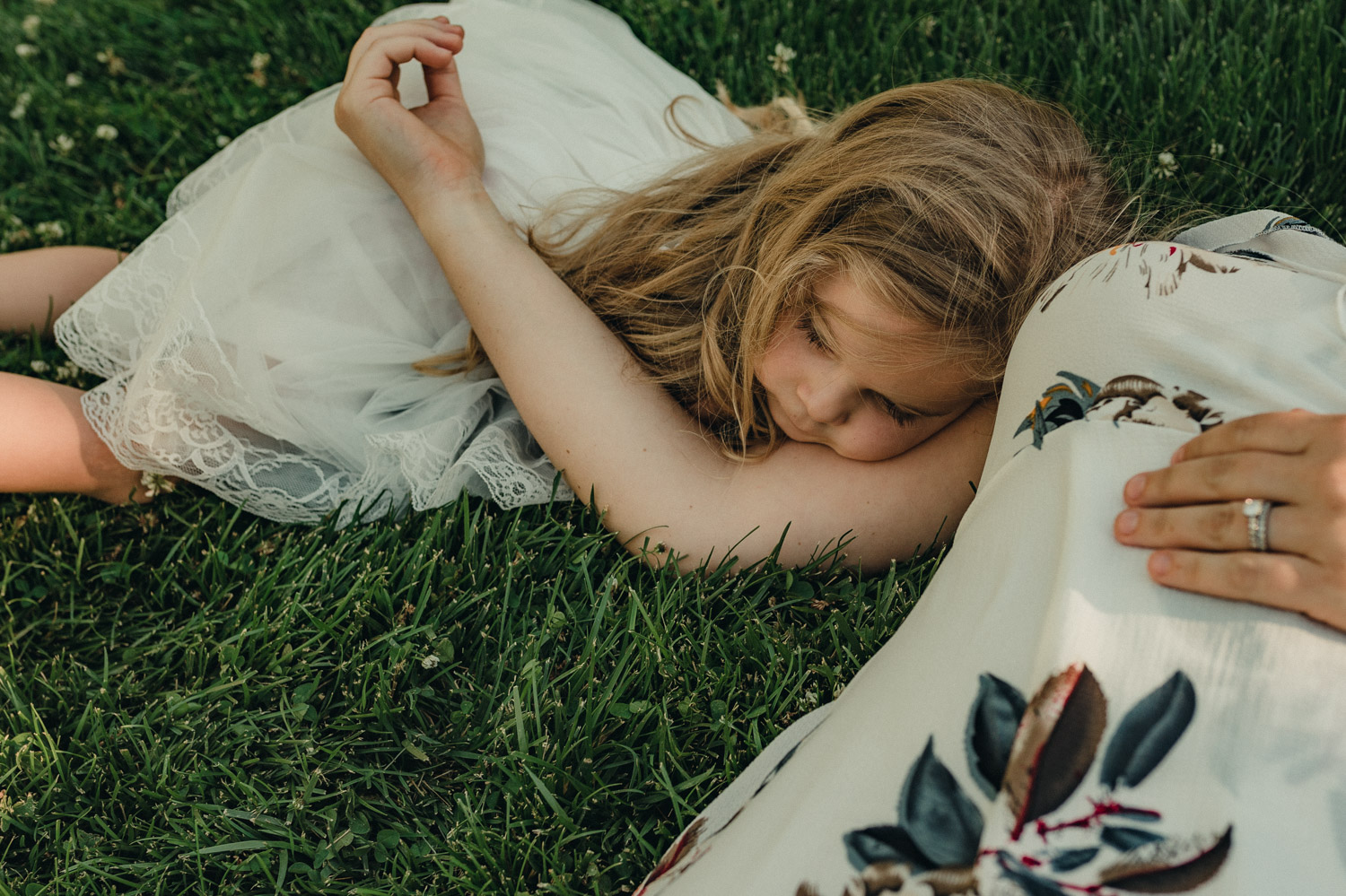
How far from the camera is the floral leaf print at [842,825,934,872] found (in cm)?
92

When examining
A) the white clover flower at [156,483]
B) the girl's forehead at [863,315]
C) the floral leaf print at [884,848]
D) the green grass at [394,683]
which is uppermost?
the girl's forehead at [863,315]

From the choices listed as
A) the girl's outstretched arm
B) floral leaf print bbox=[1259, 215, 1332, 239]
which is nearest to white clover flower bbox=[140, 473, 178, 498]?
the girl's outstretched arm

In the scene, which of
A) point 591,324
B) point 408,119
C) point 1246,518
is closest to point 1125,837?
point 1246,518

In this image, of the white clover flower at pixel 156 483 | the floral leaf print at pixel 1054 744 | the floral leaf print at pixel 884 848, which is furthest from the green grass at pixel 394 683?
the floral leaf print at pixel 1054 744

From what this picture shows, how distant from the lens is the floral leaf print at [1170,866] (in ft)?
2.72

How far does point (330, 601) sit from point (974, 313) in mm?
1312

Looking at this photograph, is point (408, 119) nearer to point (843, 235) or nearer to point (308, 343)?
point (308, 343)

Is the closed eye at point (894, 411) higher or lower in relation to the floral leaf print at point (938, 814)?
lower

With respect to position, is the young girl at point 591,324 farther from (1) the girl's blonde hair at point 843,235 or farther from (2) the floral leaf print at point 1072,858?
(2) the floral leaf print at point 1072,858

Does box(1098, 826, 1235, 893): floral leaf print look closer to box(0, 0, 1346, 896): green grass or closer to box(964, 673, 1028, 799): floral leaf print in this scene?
box(964, 673, 1028, 799): floral leaf print

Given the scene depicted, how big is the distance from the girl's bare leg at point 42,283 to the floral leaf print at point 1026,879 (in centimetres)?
246

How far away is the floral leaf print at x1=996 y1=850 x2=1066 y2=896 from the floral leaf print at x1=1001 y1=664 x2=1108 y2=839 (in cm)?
2

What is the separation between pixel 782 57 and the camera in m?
2.99

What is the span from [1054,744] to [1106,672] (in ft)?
0.29
